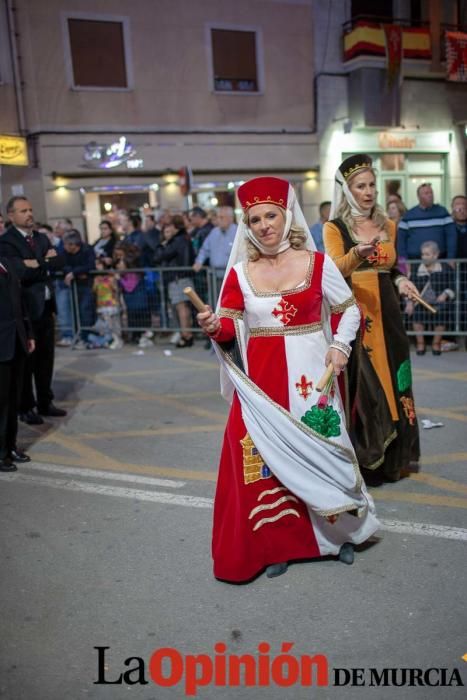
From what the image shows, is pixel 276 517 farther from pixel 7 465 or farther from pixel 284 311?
pixel 7 465

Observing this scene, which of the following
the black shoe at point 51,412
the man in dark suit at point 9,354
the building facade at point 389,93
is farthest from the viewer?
the building facade at point 389,93

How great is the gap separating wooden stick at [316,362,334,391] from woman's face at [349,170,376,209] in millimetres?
1539

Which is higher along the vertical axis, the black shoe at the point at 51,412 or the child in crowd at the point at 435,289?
the child in crowd at the point at 435,289

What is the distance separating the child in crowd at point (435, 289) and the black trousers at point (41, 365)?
4.86m

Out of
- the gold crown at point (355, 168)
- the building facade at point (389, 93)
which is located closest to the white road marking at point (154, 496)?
the gold crown at point (355, 168)

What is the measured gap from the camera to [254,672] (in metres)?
2.82

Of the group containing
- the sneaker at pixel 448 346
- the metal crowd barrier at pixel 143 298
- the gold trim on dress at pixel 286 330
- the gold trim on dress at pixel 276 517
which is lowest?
the sneaker at pixel 448 346

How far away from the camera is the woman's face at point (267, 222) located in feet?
11.3

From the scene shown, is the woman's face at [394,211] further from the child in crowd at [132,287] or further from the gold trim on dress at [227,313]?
the gold trim on dress at [227,313]

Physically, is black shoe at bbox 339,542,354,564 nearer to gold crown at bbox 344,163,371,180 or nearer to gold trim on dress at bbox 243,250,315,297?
gold trim on dress at bbox 243,250,315,297

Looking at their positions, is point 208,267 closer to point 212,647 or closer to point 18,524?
point 18,524

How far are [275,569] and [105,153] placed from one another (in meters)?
14.8

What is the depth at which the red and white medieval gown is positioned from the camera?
343cm

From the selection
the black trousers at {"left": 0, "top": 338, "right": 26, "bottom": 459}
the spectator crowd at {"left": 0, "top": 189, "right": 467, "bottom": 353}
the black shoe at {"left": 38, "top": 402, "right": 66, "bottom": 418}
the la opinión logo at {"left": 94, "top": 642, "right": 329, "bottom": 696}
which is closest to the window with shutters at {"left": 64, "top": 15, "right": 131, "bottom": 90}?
the spectator crowd at {"left": 0, "top": 189, "right": 467, "bottom": 353}
